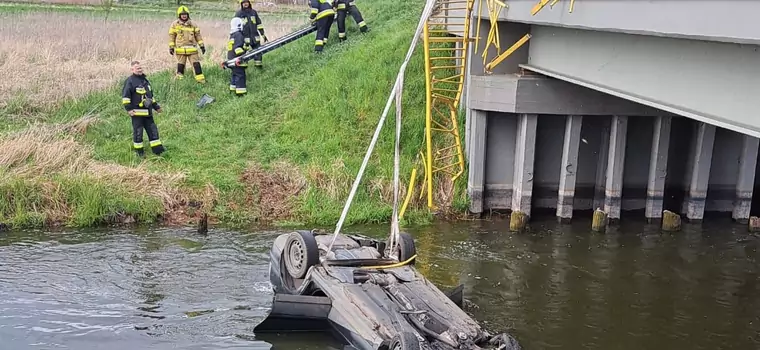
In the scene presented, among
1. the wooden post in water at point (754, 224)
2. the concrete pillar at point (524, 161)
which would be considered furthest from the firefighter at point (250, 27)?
the wooden post in water at point (754, 224)

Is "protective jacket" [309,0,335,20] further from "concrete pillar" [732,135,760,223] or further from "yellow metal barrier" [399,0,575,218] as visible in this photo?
"concrete pillar" [732,135,760,223]

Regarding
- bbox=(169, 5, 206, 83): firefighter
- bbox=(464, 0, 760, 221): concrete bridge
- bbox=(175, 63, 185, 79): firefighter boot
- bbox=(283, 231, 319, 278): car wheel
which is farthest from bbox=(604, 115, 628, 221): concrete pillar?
bbox=(175, 63, 185, 79): firefighter boot

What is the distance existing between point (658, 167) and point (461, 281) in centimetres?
504

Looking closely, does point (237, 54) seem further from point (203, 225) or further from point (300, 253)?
point (300, 253)

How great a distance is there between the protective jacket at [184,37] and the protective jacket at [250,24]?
1.07 metres

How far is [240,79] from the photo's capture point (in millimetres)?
17156

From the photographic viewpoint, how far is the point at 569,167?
13422 mm

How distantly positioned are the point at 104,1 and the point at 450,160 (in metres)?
23.4

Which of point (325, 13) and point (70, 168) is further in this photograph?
point (325, 13)

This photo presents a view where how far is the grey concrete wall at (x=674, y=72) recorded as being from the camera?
21.6 ft

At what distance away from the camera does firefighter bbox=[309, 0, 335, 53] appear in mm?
18141

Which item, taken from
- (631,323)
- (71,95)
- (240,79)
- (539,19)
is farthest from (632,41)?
(71,95)

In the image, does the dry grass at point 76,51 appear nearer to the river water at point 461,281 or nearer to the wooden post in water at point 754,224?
the river water at point 461,281

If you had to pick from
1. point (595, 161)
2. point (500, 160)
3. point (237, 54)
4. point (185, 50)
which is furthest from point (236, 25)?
point (595, 161)
